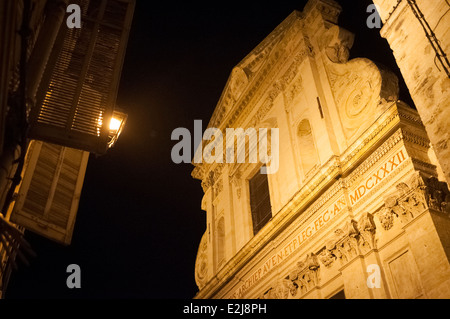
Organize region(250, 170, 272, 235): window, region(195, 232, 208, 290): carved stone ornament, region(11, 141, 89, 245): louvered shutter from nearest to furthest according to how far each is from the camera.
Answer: region(11, 141, 89, 245): louvered shutter → region(250, 170, 272, 235): window → region(195, 232, 208, 290): carved stone ornament

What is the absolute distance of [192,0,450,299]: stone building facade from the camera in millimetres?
7293

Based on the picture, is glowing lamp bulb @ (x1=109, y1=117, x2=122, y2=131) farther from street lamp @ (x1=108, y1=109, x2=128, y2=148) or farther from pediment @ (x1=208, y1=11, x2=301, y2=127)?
pediment @ (x1=208, y1=11, x2=301, y2=127)

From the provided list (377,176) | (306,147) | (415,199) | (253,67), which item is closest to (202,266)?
(306,147)

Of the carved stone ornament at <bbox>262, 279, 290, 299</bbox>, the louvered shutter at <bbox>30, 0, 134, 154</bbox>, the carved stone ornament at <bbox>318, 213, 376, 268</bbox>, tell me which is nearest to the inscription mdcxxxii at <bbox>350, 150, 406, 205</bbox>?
the carved stone ornament at <bbox>318, 213, 376, 268</bbox>

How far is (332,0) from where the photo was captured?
13148mm

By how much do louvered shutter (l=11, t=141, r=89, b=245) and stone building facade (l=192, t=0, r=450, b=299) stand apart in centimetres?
512

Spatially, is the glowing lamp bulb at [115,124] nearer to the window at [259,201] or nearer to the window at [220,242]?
the window at [259,201]

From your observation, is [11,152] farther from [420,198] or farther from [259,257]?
[259,257]

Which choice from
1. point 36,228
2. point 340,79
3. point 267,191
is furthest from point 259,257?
point 36,228

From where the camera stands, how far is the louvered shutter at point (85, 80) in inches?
213

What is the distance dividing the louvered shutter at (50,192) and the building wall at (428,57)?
620cm

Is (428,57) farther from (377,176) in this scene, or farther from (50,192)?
(50,192)

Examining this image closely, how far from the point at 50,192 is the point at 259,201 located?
7.29 m

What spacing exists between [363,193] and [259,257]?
403cm
